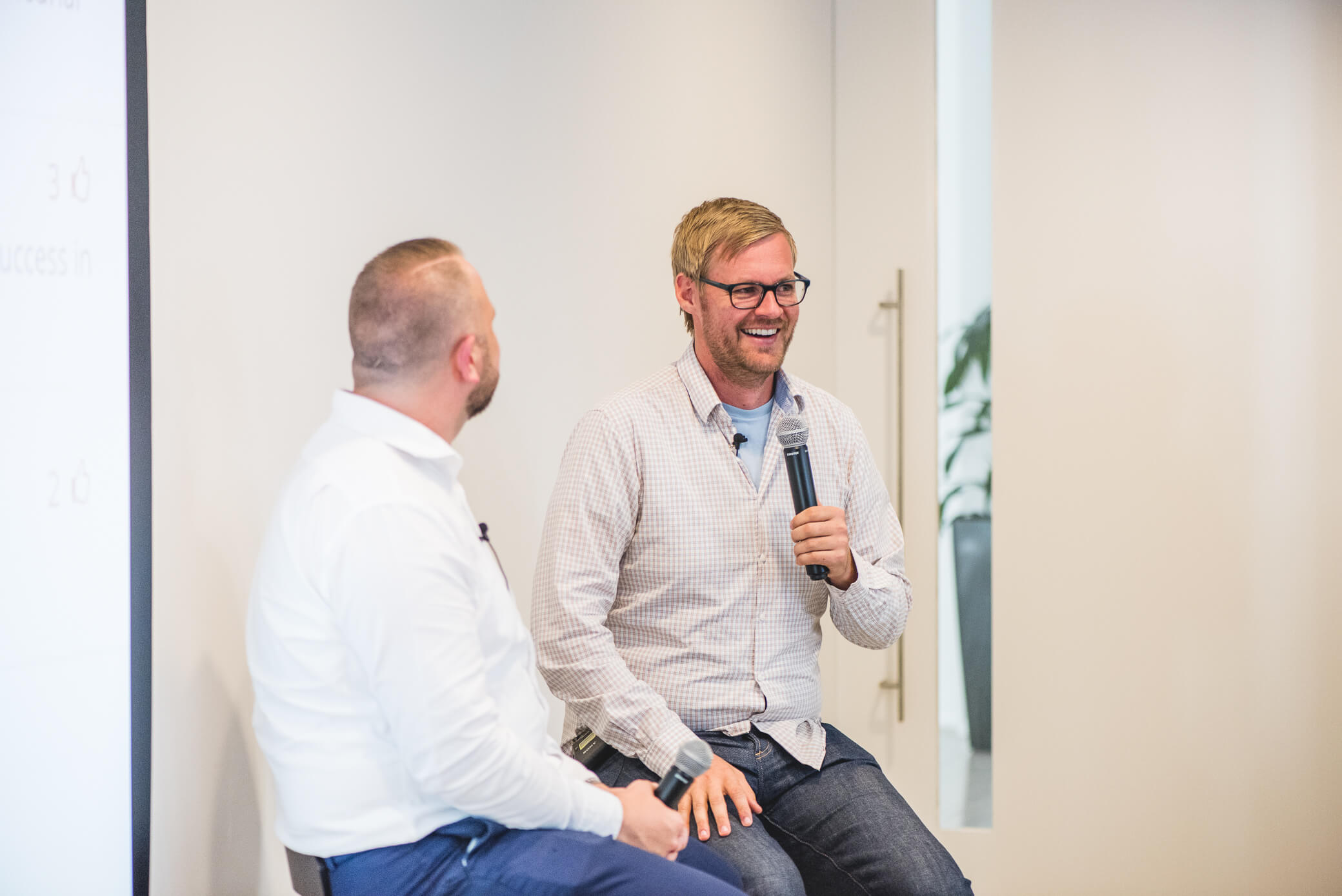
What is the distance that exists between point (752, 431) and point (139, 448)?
3.55 ft

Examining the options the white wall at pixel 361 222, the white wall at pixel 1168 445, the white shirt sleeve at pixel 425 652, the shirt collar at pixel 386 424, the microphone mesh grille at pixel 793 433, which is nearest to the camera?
the white shirt sleeve at pixel 425 652

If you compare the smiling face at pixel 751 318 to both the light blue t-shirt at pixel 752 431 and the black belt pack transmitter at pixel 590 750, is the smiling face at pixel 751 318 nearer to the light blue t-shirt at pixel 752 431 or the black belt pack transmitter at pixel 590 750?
the light blue t-shirt at pixel 752 431

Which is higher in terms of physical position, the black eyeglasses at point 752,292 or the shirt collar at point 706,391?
the black eyeglasses at point 752,292

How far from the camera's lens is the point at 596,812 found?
53.2 inches

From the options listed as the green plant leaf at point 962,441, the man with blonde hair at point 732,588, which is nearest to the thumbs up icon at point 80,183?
the man with blonde hair at point 732,588

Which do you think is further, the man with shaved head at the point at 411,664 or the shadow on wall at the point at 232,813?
the shadow on wall at the point at 232,813

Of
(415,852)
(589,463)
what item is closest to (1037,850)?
(589,463)

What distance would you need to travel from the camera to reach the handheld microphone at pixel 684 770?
54.7 inches

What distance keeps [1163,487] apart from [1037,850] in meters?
1.06

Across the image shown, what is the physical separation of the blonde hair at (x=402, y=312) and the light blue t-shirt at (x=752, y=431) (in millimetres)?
753

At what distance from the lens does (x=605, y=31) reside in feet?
7.71

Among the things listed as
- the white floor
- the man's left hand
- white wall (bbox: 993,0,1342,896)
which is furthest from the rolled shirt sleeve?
the white floor

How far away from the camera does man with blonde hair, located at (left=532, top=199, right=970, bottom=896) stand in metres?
1.74

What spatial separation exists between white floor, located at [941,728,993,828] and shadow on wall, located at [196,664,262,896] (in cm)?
197
